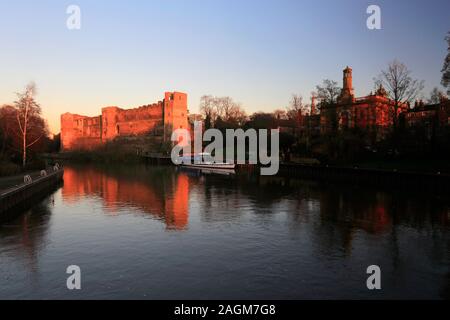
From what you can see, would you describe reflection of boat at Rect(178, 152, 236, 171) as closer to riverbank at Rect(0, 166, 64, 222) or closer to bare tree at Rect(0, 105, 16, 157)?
riverbank at Rect(0, 166, 64, 222)

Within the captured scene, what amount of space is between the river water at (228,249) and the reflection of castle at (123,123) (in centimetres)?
4892

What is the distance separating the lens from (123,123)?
79562 millimetres

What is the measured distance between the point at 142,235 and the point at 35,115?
30193mm

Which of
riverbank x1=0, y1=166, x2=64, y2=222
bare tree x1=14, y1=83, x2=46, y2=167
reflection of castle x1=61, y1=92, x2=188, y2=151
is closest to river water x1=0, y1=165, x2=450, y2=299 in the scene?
riverbank x1=0, y1=166, x2=64, y2=222

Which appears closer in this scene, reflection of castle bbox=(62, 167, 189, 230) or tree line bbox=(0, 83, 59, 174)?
reflection of castle bbox=(62, 167, 189, 230)

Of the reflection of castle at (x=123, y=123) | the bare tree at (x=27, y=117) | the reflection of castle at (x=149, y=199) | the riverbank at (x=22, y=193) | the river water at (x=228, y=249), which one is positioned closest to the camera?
the river water at (x=228, y=249)

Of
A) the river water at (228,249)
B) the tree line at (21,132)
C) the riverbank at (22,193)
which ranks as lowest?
the river water at (228,249)

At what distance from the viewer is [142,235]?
1325 cm

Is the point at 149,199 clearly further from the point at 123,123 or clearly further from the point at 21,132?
the point at 123,123

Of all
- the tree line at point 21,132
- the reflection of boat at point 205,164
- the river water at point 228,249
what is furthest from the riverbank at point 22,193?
the reflection of boat at point 205,164

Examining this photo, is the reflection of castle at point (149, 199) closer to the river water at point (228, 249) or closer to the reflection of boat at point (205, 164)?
the river water at point (228, 249)

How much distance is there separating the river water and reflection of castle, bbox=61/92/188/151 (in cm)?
4892

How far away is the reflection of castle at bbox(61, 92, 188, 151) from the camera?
68.9m

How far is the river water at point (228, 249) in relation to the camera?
8.41 meters
